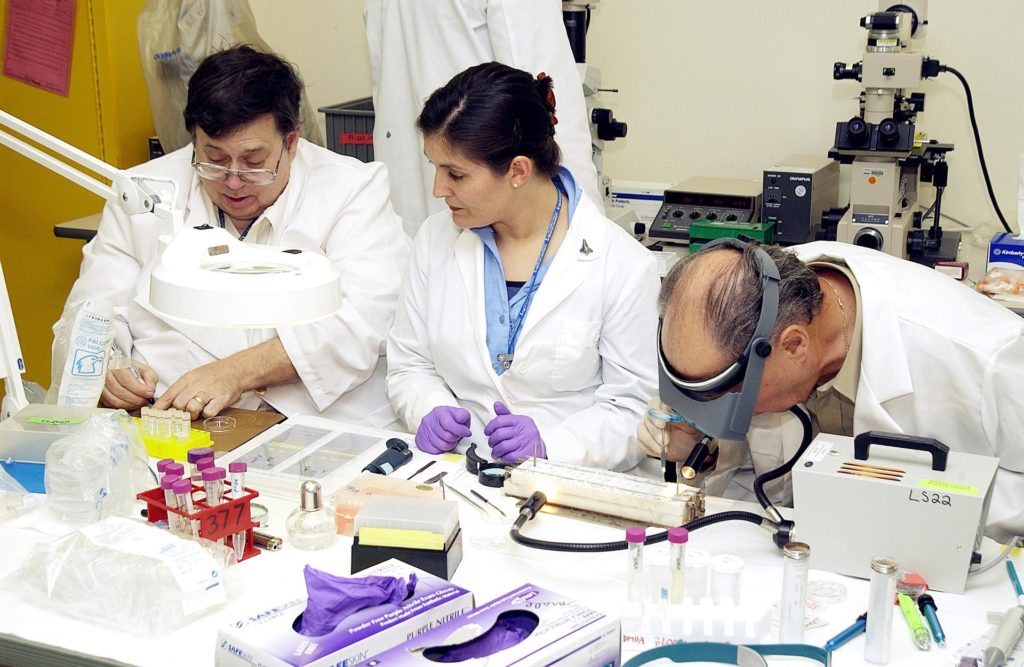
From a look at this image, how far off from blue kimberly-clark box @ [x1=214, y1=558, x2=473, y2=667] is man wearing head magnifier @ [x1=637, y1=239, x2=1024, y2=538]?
547 mm

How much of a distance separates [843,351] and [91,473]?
4.09ft

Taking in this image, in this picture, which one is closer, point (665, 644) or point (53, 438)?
point (665, 644)

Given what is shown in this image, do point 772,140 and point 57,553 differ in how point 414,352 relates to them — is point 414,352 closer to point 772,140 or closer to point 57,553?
point 57,553

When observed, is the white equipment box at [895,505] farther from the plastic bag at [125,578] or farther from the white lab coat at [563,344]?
the plastic bag at [125,578]

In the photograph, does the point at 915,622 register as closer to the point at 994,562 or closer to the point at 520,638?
the point at 994,562

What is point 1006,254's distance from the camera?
2930 mm

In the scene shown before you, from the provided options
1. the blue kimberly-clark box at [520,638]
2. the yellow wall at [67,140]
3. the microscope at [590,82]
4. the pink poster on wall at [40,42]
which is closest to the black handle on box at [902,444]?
the blue kimberly-clark box at [520,638]

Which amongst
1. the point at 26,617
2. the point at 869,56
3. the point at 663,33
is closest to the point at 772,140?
the point at 663,33

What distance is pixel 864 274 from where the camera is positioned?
183cm

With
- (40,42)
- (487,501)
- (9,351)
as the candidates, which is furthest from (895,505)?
(40,42)

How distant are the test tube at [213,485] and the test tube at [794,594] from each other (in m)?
0.84

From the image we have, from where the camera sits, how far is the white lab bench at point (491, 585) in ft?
4.70

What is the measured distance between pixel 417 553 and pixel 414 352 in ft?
3.10

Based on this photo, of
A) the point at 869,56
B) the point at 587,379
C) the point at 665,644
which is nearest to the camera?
the point at 665,644
